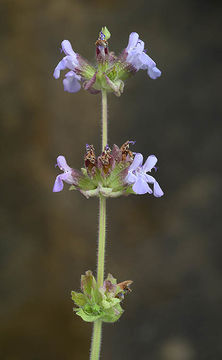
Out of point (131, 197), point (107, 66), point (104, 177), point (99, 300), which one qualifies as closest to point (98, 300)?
point (99, 300)

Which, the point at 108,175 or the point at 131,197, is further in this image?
the point at 131,197

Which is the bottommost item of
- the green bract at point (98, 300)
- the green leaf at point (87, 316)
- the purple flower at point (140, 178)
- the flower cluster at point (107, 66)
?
the green leaf at point (87, 316)

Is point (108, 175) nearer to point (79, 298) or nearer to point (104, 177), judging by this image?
point (104, 177)

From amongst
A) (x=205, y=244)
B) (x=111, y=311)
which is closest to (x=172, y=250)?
(x=205, y=244)

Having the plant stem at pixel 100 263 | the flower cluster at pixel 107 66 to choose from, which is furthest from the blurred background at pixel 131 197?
the plant stem at pixel 100 263

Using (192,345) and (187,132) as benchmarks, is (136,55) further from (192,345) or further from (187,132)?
(192,345)

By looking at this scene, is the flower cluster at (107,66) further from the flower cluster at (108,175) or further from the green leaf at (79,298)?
the green leaf at (79,298)
